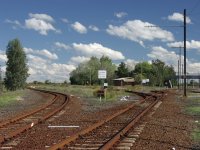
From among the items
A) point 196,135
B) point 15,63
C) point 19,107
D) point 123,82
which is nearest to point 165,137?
point 196,135

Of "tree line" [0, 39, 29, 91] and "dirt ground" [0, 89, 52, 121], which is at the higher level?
"tree line" [0, 39, 29, 91]

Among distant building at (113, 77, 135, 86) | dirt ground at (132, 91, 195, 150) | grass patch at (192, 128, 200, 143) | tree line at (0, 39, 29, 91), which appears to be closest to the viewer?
dirt ground at (132, 91, 195, 150)

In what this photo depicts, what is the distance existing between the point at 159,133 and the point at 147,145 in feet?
9.68

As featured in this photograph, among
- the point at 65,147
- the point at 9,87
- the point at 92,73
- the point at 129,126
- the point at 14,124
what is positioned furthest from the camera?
the point at 92,73

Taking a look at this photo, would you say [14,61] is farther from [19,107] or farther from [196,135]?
[196,135]

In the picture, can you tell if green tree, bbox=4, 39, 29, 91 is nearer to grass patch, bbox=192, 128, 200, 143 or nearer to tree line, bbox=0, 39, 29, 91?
tree line, bbox=0, 39, 29, 91

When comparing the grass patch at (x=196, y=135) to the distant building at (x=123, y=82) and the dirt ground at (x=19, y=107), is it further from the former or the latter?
the distant building at (x=123, y=82)

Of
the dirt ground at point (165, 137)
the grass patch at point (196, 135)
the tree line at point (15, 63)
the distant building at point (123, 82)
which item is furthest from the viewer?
the distant building at point (123, 82)

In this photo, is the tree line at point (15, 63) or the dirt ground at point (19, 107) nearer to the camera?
the dirt ground at point (19, 107)

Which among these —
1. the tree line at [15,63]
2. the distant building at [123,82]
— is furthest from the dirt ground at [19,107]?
the distant building at [123,82]

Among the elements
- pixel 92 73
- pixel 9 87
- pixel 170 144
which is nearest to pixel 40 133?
pixel 170 144

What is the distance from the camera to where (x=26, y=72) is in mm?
140750

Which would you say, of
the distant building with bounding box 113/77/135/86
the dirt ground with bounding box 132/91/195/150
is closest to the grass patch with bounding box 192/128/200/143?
the dirt ground with bounding box 132/91/195/150

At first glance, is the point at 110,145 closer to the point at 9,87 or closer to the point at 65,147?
the point at 65,147
